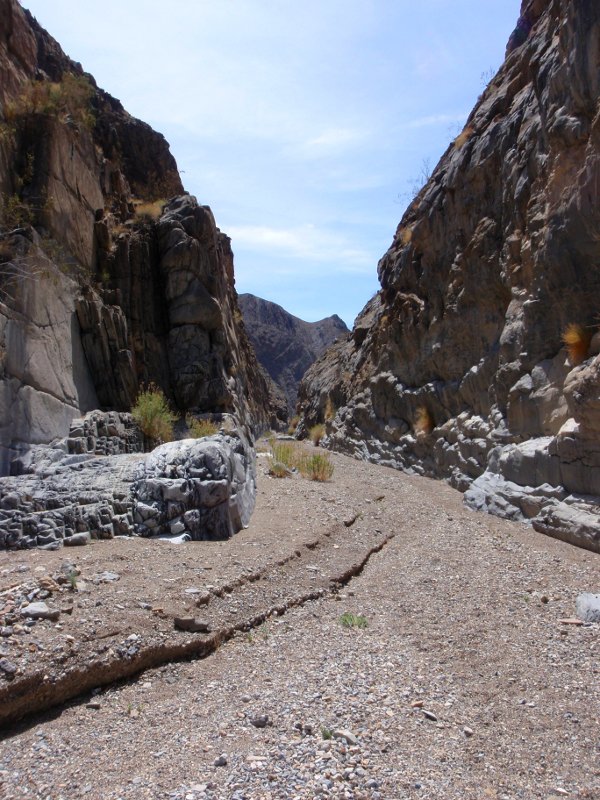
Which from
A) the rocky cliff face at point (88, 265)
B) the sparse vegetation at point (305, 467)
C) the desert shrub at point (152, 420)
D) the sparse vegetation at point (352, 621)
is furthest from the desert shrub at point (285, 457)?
the sparse vegetation at point (352, 621)

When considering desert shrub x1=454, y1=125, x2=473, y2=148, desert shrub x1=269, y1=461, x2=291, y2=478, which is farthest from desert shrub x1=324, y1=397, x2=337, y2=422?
desert shrub x1=454, y1=125, x2=473, y2=148

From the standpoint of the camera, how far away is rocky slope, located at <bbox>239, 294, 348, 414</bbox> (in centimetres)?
7369

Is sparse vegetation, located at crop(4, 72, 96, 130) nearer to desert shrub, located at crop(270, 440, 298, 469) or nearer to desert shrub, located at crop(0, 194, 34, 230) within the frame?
desert shrub, located at crop(0, 194, 34, 230)

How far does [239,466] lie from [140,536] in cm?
196

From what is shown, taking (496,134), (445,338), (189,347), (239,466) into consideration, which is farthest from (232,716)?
(189,347)

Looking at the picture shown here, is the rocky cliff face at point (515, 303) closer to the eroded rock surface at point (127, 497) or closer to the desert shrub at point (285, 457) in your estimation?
the desert shrub at point (285, 457)

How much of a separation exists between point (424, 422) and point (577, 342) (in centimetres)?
592

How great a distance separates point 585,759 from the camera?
118 inches

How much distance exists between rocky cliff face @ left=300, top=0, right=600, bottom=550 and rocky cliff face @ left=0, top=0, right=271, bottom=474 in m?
5.18

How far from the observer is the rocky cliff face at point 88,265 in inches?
344

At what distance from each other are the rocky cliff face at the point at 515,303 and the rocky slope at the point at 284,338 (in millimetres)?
55595

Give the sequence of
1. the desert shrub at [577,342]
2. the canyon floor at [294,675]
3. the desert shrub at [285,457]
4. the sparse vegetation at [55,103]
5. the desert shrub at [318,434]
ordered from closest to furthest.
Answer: the canyon floor at [294,675] < the desert shrub at [577,342] < the sparse vegetation at [55,103] < the desert shrub at [285,457] < the desert shrub at [318,434]

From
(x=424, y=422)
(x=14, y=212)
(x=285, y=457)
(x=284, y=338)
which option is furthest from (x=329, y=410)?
(x=284, y=338)

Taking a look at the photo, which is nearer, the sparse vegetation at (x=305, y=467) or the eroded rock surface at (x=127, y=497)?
the eroded rock surface at (x=127, y=497)
